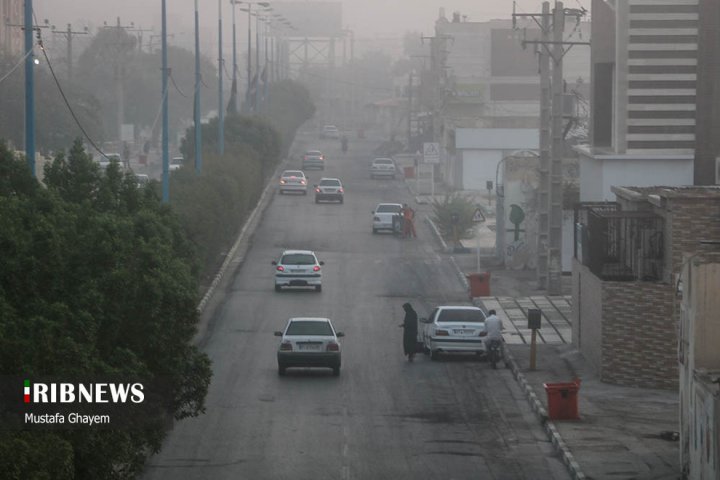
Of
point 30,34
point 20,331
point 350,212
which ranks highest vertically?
point 30,34

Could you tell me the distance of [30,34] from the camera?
3253 centimetres

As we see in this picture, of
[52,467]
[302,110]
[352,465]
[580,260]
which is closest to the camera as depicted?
[52,467]

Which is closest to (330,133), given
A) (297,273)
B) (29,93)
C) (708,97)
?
(297,273)

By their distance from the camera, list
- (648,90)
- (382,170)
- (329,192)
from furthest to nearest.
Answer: (382,170) → (329,192) → (648,90)

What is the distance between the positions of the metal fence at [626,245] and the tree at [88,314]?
11438mm

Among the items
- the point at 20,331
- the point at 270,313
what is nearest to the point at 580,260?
the point at 270,313

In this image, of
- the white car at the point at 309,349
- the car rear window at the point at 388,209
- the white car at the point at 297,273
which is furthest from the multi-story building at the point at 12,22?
the white car at the point at 309,349

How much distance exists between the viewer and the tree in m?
17.5

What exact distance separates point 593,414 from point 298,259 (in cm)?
2134

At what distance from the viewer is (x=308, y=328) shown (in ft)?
111

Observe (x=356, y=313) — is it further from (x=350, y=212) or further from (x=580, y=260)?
(x=350, y=212)

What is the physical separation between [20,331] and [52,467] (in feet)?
7.10

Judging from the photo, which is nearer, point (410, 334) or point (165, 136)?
point (410, 334)

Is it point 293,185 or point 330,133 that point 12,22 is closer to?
point 293,185
